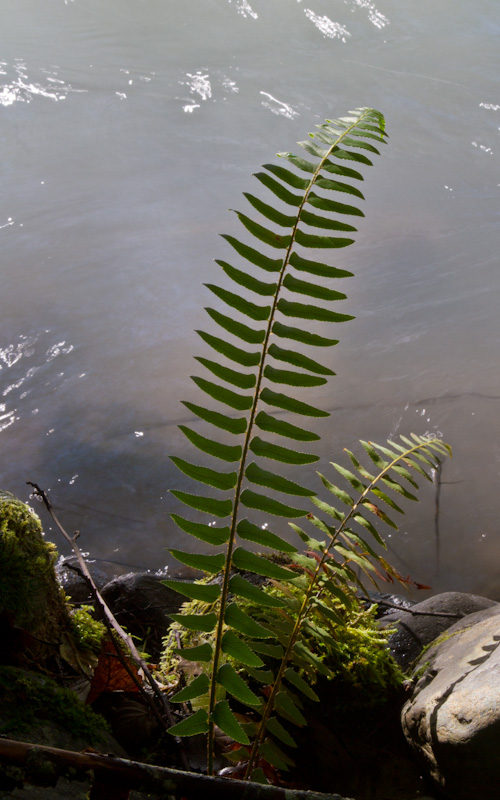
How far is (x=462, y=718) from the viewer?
182 centimetres

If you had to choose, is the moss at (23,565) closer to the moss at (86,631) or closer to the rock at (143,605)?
the moss at (86,631)

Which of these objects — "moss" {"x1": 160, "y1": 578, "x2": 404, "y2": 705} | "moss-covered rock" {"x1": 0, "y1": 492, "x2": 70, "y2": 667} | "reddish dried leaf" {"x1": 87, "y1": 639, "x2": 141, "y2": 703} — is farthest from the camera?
"moss" {"x1": 160, "y1": 578, "x2": 404, "y2": 705}

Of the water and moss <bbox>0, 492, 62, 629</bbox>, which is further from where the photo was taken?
the water

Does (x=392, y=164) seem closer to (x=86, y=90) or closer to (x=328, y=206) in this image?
(x=86, y=90)

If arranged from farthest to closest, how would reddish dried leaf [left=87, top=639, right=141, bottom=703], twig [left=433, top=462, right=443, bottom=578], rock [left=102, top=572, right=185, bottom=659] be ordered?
twig [left=433, top=462, right=443, bottom=578]
rock [left=102, top=572, right=185, bottom=659]
reddish dried leaf [left=87, top=639, right=141, bottom=703]

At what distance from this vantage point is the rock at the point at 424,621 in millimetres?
2576

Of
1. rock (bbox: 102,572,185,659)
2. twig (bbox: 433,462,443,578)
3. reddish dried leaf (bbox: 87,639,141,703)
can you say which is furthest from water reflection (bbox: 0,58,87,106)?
reddish dried leaf (bbox: 87,639,141,703)

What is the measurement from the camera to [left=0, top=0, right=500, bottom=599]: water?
13.5 feet

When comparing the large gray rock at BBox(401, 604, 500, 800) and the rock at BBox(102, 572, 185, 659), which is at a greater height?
the large gray rock at BBox(401, 604, 500, 800)

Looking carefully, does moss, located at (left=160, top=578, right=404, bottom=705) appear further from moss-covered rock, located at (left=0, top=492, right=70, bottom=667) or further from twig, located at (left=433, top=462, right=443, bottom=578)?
twig, located at (left=433, top=462, right=443, bottom=578)

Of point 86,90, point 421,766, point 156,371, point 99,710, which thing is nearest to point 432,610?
point 421,766

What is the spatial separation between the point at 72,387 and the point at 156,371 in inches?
23.4

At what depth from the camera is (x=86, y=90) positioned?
8727 millimetres

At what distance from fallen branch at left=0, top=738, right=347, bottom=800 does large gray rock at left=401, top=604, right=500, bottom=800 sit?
32.7 inches
